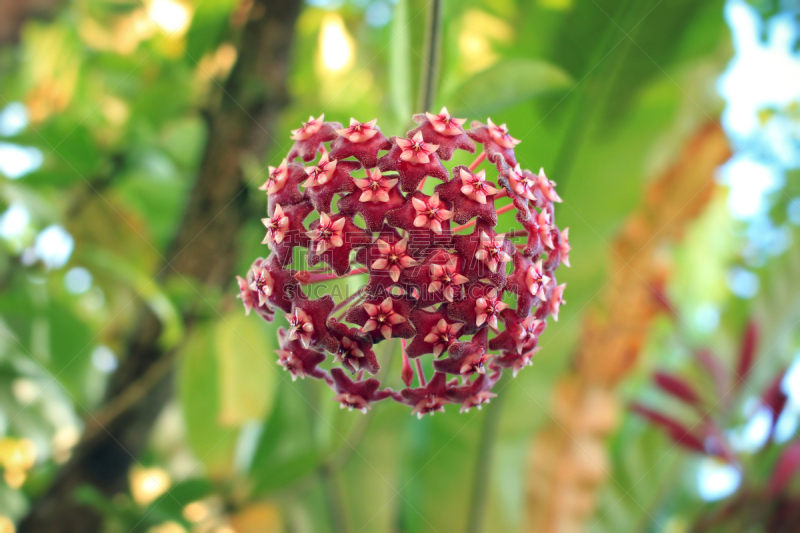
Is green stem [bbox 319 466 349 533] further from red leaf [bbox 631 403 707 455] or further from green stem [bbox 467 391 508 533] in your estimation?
red leaf [bbox 631 403 707 455]

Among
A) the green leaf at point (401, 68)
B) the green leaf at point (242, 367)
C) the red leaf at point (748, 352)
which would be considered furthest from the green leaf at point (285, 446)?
the red leaf at point (748, 352)

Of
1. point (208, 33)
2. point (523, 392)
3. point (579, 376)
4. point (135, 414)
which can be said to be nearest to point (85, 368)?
point (135, 414)

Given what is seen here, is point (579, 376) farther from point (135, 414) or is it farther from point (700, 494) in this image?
point (135, 414)

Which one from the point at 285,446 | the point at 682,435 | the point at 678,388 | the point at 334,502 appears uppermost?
the point at 678,388

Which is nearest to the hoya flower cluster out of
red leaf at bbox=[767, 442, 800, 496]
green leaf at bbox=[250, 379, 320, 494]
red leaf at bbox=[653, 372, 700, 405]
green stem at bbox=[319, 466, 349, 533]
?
green leaf at bbox=[250, 379, 320, 494]

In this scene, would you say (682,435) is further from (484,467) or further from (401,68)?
(401,68)

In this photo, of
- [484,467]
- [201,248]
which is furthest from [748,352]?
[201,248]
